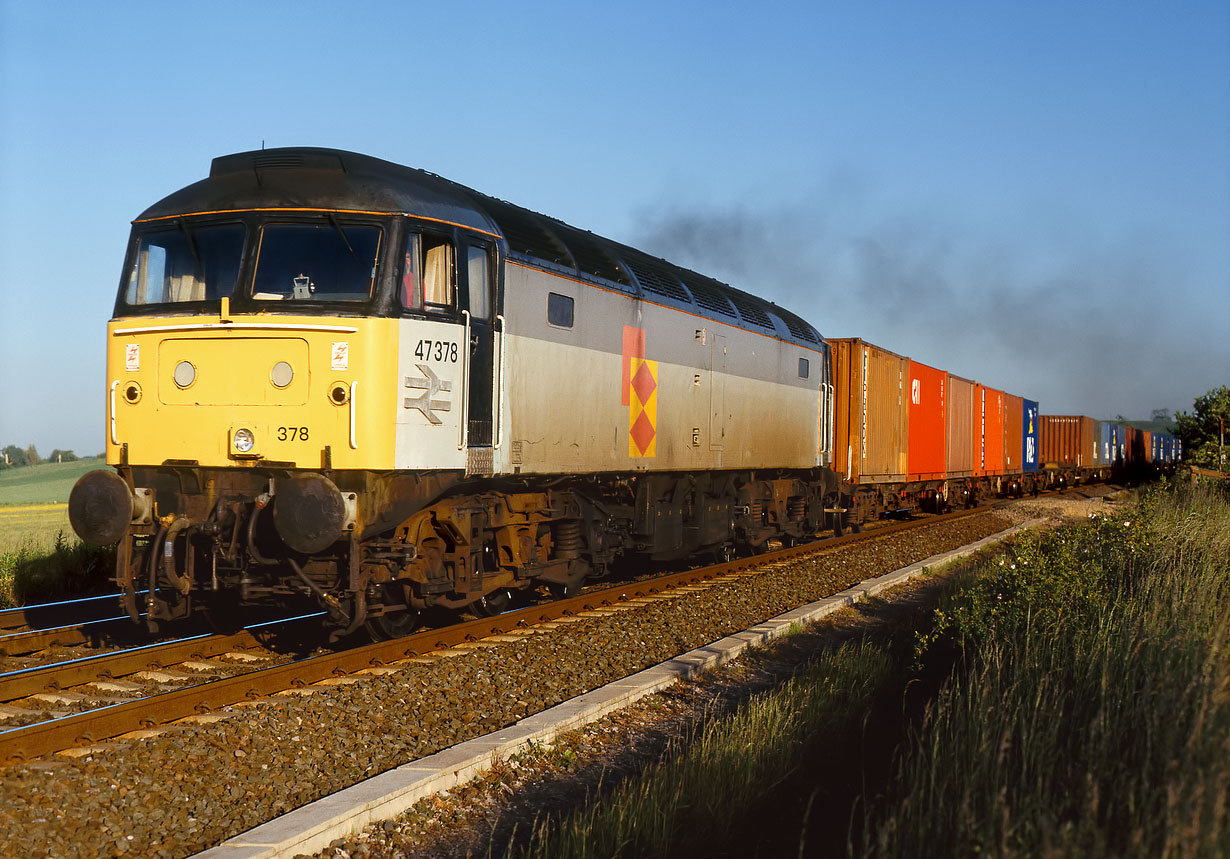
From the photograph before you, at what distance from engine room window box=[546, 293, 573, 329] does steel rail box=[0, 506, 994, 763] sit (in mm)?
3019

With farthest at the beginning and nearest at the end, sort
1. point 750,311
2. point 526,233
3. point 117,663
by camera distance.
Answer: point 750,311 → point 526,233 → point 117,663

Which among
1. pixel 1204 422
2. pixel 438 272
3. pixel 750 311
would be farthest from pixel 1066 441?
pixel 438 272

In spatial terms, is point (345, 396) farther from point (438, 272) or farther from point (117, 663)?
point (117, 663)

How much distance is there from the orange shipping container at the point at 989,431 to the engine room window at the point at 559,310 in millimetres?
22098

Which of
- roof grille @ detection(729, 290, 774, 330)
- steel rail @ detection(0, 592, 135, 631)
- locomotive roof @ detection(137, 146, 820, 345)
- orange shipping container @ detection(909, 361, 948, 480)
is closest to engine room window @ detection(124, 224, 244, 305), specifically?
locomotive roof @ detection(137, 146, 820, 345)

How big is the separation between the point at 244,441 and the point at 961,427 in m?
23.6

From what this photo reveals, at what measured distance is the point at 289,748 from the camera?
6195 millimetres

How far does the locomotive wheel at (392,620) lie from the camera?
913cm

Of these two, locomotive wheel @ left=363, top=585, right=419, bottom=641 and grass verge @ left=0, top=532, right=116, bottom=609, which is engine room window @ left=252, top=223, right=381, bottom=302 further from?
grass verge @ left=0, top=532, right=116, bottom=609

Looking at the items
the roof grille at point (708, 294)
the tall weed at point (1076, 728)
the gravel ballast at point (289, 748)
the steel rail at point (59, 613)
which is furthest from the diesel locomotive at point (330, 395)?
the tall weed at point (1076, 728)

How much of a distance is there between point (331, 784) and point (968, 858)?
3520mm

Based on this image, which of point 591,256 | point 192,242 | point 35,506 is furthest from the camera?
point 35,506

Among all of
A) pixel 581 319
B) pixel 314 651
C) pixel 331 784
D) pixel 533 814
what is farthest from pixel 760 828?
pixel 581 319

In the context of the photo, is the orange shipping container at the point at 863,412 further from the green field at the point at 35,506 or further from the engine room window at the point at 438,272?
the green field at the point at 35,506
